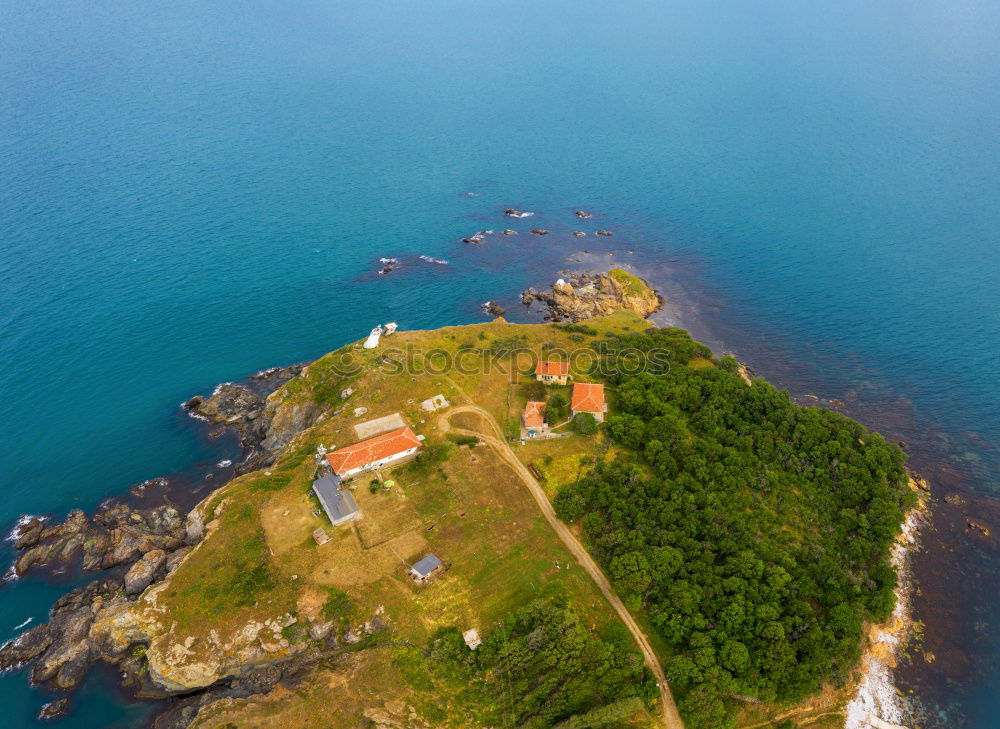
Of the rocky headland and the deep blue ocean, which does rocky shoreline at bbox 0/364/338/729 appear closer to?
the deep blue ocean

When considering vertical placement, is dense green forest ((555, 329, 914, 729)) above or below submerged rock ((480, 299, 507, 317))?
above

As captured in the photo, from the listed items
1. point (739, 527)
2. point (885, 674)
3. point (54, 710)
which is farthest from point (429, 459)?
point (885, 674)

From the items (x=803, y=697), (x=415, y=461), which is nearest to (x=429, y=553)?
(x=415, y=461)

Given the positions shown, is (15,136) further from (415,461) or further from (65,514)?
(415,461)

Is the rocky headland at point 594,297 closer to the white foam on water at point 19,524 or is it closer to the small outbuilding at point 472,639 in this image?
the small outbuilding at point 472,639

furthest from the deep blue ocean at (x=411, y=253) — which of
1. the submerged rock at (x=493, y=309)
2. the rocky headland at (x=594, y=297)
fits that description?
the rocky headland at (x=594, y=297)

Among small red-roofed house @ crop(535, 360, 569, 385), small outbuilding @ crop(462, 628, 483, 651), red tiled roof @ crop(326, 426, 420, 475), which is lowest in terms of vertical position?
small outbuilding @ crop(462, 628, 483, 651)

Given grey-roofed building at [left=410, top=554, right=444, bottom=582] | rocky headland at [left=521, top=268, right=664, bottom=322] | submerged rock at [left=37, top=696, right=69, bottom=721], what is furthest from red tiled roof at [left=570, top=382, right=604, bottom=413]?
submerged rock at [left=37, top=696, right=69, bottom=721]
